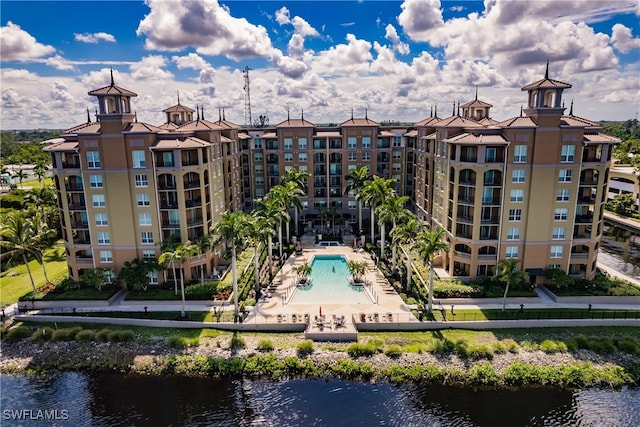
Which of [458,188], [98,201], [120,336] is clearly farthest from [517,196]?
[98,201]

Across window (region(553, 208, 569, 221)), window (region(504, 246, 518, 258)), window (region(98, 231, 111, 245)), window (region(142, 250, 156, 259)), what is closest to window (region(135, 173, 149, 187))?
window (region(98, 231, 111, 245))

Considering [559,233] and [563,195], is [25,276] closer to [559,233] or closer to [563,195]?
[559,233]

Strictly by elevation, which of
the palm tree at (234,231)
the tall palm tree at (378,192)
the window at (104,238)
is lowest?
the window at (104,238)

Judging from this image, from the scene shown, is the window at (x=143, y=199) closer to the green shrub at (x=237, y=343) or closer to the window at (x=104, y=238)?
the window at (x=104, y=238)

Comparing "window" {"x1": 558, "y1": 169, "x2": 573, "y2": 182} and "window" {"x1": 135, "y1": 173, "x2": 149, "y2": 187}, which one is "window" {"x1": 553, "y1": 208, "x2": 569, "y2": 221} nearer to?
"window" {"x1": 558, "y1": 169, "x2": 573, "y2": 182}

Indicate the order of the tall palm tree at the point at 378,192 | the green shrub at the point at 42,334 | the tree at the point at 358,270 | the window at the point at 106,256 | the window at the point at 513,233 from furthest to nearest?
the tall palm tree at the point at 378,192 < the tree at the point at 358,270 < the window at the point at 106,256 < the window at the point at 513,233 < the green shrub at the point at 42,334

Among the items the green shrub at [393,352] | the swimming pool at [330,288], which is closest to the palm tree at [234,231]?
the swimming pool at [330,288]

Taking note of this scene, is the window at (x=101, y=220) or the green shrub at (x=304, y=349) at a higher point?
the window at (x=101, y=220)
